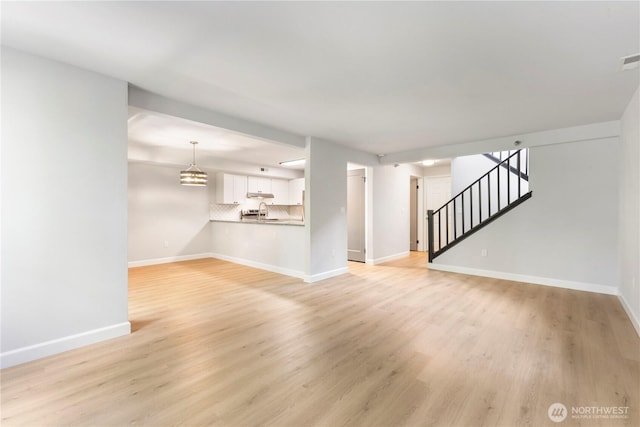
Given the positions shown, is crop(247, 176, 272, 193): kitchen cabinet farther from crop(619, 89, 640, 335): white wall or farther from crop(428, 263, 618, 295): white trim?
crop(619, 89, 640, 335): white wall

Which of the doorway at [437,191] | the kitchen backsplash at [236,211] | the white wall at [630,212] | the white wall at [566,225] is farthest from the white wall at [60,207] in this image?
the doorway at [437,191]

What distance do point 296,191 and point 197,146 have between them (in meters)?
3.72

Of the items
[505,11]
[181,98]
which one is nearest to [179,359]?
[181,98]

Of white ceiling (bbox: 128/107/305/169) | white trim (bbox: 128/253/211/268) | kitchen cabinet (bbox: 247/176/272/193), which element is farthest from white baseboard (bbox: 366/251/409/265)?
white trim (bbox: 128/253/211/268)

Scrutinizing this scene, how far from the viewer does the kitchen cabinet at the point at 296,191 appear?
8.55 m

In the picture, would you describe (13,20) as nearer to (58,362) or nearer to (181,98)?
(181,98)

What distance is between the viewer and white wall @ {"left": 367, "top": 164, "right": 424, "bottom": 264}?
6137mm

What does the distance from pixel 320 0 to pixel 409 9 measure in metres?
0.56

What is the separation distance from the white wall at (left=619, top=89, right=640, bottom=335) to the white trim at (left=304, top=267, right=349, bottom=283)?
12.2ft

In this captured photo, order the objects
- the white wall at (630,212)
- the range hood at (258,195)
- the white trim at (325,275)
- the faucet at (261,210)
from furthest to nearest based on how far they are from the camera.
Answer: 1. the faucet at (261,210)
2. the range hood at (258,195)
3. the white trim at (325,275)
4. the white wall at (630,212)

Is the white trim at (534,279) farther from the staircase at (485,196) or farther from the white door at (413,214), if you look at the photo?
the white door at (413,214)

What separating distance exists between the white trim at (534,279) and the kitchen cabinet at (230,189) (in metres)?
5.14

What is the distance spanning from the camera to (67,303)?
2.36 metres

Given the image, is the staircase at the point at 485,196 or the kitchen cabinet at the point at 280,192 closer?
the staircase at the point at 485,196
